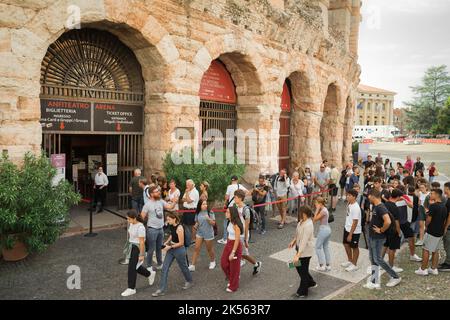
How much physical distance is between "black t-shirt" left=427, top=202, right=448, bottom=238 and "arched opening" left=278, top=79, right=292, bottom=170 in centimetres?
985

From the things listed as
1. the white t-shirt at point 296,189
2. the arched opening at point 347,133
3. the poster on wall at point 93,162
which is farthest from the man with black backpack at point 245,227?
the arched opening at point 347,133

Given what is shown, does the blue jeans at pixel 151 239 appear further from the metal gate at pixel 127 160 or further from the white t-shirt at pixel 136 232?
the metal gate at pixel 127 160

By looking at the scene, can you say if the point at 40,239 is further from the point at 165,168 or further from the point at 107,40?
the point at 107,40

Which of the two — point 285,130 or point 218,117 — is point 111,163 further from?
point 285,130

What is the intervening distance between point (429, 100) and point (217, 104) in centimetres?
6544

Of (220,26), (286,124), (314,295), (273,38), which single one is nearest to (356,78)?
(286,124)

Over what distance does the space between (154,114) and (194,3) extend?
3.18 m

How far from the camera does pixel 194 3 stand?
9281 mm

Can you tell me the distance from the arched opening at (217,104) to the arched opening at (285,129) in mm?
3349

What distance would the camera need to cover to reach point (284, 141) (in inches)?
624

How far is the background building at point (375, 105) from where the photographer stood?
288ft

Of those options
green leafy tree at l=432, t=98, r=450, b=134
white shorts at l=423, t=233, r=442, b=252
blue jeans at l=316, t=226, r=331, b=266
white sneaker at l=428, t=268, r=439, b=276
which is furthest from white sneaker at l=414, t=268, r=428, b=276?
green leafy tree at l=432, t=98, r=450, b=134

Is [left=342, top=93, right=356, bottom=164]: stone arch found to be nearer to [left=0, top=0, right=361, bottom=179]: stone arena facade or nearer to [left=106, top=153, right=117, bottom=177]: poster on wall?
[left=0, top=0, right=361, bottom=179]: stone arena facade

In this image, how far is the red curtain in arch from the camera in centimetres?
1530
